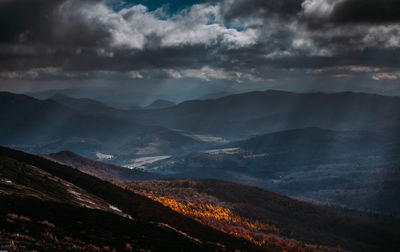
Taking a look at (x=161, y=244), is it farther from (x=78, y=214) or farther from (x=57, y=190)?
(x=57, y=190)

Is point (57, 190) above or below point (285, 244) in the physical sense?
above

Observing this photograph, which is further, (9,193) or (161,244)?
(9,193)

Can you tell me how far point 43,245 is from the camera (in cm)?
3078

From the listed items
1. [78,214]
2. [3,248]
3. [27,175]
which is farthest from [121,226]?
[27,175]

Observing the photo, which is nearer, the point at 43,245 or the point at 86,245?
the point at 43,245

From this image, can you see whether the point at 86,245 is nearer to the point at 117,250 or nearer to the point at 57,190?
the point at 117,250

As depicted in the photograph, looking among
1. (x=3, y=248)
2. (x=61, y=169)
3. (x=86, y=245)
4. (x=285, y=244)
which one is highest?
(x=3, y=248)

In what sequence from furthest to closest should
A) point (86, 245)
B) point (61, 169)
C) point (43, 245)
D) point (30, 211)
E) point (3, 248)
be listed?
point (61, 169) < point (30, 211) < point (86, 245) < point (43, 245) < point (3, 248)

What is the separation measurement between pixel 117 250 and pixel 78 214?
52.4ft

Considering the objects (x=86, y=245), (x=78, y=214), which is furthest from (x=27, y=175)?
(x=86, y=245)

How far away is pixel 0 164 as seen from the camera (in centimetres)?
7250

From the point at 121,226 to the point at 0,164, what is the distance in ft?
136

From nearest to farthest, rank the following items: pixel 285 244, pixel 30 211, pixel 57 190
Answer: pixel 30 211, pixel 57 190, pixel 285 244

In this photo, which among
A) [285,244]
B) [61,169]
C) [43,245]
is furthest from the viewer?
[285,244]
